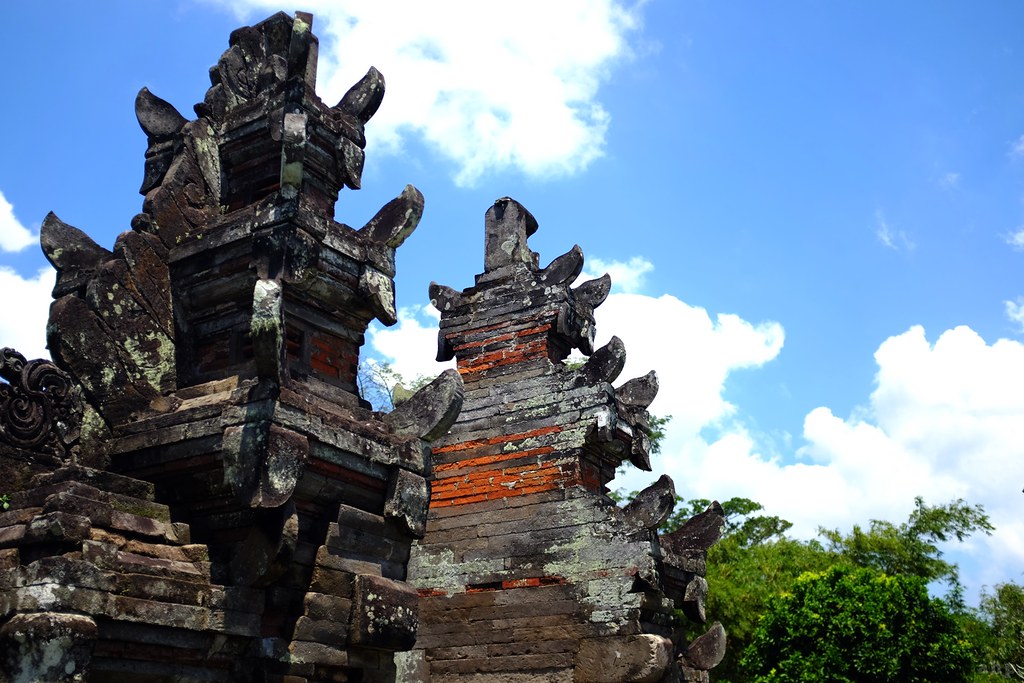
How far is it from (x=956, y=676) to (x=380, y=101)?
1686cm

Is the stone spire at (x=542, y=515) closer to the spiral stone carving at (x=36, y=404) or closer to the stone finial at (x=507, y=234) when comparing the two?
the stone finial at (x=507, y=234)

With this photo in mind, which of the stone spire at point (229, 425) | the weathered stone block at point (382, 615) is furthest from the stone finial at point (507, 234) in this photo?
the weathered stone block at point (382, 615)

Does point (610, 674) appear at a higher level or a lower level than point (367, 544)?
lower

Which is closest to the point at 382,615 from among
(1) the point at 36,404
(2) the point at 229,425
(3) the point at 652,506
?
(2) the point at 229,425

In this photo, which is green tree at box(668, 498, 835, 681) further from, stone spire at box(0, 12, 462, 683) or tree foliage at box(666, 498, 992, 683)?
stone spire at box(0, 12, 462, 683)

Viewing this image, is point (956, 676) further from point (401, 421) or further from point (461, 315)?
point (401, 421)

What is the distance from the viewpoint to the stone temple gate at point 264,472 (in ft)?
17.3

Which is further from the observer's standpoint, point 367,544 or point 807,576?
point 807,576

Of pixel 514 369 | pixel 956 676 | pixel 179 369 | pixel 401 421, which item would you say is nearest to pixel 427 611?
pixel 514 369

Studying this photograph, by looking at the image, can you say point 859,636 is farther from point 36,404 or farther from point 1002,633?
point 36,404

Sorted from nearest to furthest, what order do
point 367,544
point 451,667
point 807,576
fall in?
1. point 367,544
2. point 451,667
3. point 807,576

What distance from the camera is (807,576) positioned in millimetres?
21469

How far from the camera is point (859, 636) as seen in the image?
19188 mm

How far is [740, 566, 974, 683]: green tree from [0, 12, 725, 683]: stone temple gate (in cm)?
1139
